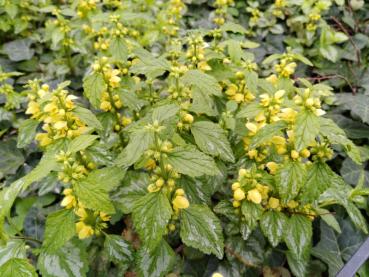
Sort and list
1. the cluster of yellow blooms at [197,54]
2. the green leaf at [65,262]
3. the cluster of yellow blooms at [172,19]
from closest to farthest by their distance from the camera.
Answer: the green leaf at [65,262]
the cluster of yellow blooms at [197,54]
the cluster of yellow blooms at [172,19]

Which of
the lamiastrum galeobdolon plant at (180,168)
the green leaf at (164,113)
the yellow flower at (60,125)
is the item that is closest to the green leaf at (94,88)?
the lamiastrum galeobdolon plant at (180,168)

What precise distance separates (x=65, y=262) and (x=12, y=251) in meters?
0.17

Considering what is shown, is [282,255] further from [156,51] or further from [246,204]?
[156,51]

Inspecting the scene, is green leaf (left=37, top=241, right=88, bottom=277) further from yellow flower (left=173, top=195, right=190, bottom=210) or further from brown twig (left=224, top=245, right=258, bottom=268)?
brown twig (left=224, top=245, right=258, bottom=268)

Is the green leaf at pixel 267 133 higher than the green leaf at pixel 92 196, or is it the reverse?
the green leaf at pixel 267 133

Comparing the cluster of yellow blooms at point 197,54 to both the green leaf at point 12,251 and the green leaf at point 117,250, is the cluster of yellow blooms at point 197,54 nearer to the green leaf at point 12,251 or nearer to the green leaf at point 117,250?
the green leaf at point 117,250

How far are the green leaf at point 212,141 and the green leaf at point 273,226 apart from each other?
243 mm

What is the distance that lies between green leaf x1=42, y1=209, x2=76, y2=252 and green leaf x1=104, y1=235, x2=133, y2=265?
263mm

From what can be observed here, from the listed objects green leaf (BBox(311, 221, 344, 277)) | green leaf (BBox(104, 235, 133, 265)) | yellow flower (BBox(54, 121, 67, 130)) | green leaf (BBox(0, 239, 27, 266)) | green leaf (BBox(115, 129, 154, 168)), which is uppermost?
green leaf (BBox(115, 129, 154, 168))

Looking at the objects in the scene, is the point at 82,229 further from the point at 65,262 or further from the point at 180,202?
the point at 180,202

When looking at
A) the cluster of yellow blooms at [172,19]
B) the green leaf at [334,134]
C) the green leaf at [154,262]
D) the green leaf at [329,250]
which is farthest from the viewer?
the cluster of yellow blooms at [172,19]

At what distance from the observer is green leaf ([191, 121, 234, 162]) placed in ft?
4.18

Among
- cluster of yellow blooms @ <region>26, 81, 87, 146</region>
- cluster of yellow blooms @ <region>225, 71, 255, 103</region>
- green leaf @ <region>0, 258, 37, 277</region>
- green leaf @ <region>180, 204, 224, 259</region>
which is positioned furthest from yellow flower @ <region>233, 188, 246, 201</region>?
green leaf @ <region>0, 258, 37, 277</region>

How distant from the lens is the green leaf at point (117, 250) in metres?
1.37
